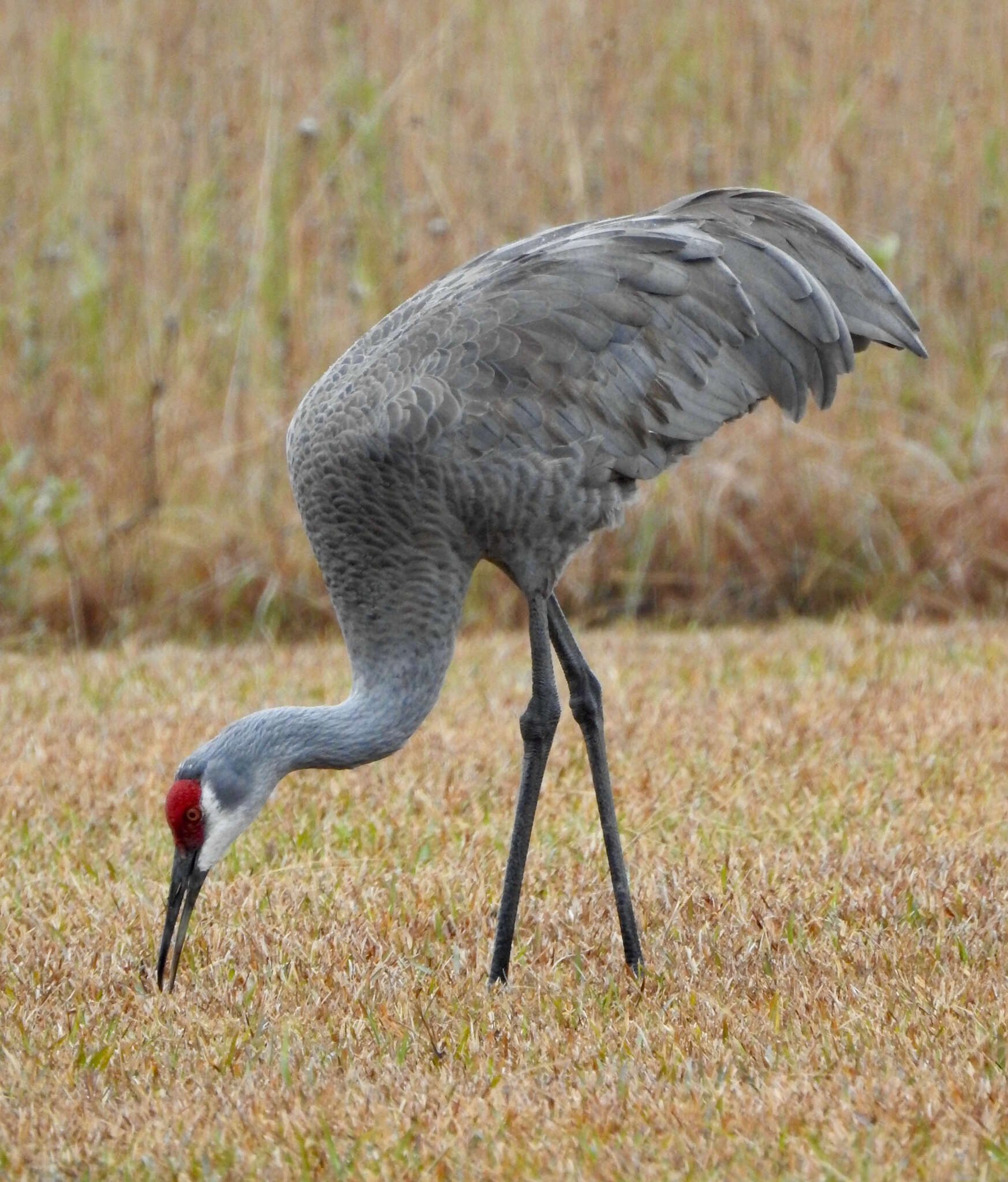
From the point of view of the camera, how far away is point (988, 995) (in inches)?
117

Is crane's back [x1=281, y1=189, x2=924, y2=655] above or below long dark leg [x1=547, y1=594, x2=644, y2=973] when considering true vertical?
above

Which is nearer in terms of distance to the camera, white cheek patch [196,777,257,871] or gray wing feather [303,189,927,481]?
white cheek patch [196,777,257,871]

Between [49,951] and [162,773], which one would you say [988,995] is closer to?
[49,951]

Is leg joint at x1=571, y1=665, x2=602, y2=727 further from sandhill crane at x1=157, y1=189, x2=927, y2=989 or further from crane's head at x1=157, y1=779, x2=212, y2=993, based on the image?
crane's head at x1=157, y1=779, x2=212, y2=993

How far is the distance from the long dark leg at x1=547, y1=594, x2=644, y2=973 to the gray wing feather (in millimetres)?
324

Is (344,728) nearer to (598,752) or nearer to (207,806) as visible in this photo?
(207,806)

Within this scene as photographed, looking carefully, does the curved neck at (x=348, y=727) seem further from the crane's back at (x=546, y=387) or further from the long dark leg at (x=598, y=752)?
the long dark leg at (x=598, y=752)

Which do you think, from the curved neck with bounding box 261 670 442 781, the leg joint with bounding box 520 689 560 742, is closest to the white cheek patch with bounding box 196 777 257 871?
the curved neck with bounding box 261 670 442 781

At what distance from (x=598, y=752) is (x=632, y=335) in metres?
0.77

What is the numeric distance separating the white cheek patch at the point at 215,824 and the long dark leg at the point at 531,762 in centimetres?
46

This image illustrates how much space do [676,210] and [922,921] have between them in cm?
147

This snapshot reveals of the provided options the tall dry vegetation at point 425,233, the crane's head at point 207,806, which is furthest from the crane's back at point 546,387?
the tall dry vegetation at point 425,233

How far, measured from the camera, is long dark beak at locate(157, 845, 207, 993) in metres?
3.19

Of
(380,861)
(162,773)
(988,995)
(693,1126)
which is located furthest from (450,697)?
(693,1126)
